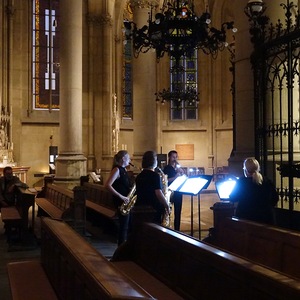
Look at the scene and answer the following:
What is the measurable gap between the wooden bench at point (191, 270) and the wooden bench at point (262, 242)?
2.46 ft

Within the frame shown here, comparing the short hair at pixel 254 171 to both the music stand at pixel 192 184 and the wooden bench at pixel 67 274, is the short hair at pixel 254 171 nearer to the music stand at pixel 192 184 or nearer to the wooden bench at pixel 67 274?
the music stand at pixel 192 184

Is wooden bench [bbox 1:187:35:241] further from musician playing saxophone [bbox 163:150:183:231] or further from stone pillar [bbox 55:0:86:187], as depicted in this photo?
stone pillar [bbox 55:0:86:187]

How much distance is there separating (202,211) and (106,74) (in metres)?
10.6

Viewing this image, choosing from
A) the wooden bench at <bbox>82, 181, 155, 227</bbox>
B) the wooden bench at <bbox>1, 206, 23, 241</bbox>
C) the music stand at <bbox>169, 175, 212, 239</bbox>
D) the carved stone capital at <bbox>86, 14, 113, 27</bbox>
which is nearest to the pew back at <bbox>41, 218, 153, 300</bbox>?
the music stand at <bbox>169, 175, 212, 239</bbox>

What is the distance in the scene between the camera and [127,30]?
476 inches

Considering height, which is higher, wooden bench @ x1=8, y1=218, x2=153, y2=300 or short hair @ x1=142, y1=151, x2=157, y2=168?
short hair @ x1=142, y1=151, x2=157, y2=168

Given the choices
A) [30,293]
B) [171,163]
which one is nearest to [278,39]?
[171,163]

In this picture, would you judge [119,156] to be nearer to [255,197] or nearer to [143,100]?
[255,197]

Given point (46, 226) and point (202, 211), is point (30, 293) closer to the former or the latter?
point (46, 226)

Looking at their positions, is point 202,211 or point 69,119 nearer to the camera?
point 202,211

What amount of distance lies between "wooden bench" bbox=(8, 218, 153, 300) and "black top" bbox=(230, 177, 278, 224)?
1.99 m

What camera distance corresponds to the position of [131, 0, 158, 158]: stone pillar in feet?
55.9

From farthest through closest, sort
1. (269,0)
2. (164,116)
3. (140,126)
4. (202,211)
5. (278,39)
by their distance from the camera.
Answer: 1. (164,116)
2. (140,126)
3. (202,211)
4. (269,0)
5. (278,39)

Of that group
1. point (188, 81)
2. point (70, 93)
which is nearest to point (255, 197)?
point (70, 93)
